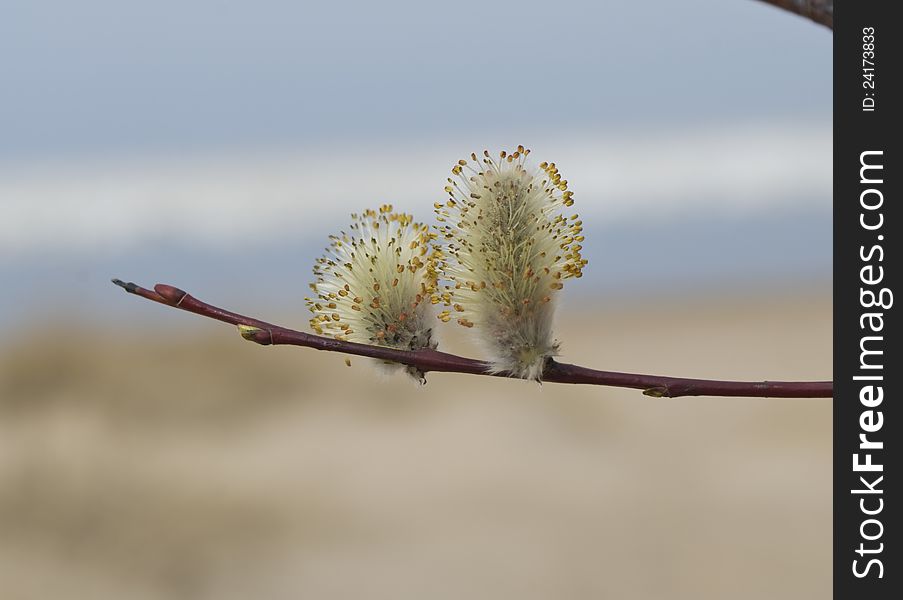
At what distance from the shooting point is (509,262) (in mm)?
510

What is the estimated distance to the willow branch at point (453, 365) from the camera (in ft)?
1.53

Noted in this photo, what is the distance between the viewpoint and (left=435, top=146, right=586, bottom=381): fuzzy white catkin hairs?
509 mm

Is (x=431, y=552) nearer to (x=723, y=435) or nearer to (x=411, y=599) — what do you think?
(x=411, y=599)

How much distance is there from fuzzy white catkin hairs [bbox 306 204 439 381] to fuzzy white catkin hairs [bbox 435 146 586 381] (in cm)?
2

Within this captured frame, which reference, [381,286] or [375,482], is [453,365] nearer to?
[381,286]

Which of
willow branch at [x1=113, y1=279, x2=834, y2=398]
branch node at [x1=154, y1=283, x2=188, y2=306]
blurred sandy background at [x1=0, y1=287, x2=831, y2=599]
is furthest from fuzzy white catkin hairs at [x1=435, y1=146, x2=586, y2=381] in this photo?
blurred sandy background at [x1=0, y1=287, x2=831, y2=599]

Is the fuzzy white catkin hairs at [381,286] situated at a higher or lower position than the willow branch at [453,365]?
higher
